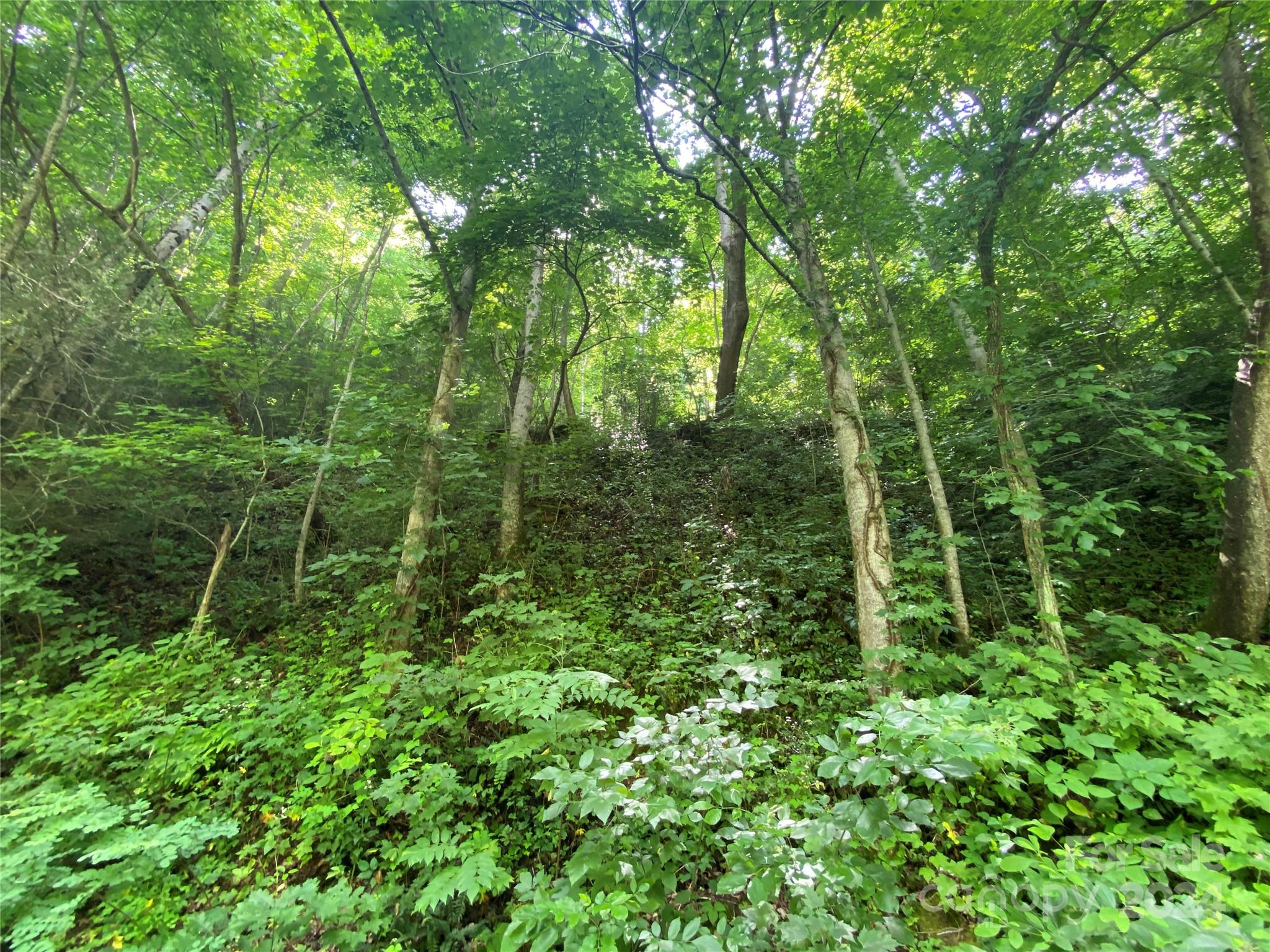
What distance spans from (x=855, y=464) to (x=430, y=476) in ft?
14.7

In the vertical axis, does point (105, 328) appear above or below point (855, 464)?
above

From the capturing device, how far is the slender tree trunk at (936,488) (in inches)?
155

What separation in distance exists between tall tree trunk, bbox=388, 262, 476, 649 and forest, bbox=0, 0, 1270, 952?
75mm

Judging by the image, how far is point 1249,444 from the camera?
3.61m

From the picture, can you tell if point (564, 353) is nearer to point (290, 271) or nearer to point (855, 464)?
point (855, 464)

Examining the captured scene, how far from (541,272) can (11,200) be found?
597 cm

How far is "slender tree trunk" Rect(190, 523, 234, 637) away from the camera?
4.85 m

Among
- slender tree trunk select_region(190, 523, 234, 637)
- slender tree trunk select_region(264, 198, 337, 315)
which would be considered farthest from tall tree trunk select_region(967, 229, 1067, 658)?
slender tree trunk select_region(264, 198, 337, 315)

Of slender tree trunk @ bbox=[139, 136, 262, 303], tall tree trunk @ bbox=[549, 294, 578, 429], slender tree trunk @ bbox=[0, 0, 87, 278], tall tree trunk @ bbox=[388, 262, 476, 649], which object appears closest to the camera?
slender tree trunk @ bbox=[0, 0, 87, 278]

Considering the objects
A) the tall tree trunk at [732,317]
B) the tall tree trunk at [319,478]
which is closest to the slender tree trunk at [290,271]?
the tall tree trunk at [319,478]

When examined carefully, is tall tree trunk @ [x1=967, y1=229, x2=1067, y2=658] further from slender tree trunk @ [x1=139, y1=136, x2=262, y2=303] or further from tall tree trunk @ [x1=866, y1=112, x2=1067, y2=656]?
slender tree trunk @ [x1=139, y1=136, x2=262, y2=303]

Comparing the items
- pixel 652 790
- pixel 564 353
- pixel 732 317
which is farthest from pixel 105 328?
pixel 732 317

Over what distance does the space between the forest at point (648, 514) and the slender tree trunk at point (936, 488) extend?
0.07 meters

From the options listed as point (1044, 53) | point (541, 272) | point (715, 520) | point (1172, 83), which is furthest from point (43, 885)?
point (1172, 83)
